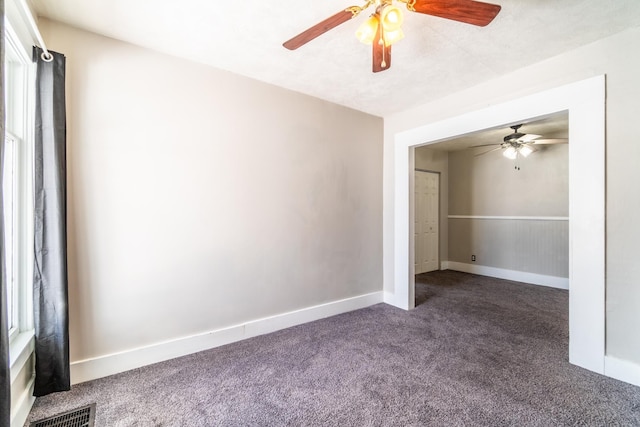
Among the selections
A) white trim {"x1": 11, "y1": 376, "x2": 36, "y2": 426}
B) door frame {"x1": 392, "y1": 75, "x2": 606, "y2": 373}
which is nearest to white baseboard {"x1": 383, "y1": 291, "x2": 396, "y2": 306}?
door frame {"x1": 392, "y1": 75, "x2": 606, "y2": 373}

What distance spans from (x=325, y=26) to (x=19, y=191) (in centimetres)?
214

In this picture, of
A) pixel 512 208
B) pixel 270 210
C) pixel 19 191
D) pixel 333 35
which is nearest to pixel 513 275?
pixel 512 208

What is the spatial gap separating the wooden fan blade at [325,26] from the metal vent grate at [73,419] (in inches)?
99.5

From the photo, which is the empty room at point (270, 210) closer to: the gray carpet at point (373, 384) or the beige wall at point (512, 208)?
the gray carpet at point (373, 384)

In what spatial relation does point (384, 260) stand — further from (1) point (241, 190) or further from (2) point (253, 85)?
(2) point (253, 85)

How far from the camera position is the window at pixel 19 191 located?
172 cm

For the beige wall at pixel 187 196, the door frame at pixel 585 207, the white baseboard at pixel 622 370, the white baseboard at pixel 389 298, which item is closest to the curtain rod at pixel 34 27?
the beige wall at pixel 187 196

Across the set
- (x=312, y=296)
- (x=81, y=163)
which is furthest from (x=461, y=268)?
(x=81, y=163)

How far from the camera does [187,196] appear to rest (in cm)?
242

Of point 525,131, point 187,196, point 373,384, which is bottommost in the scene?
point 373,384

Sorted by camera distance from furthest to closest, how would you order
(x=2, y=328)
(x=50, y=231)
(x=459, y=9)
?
(x=50, y=231), (x=459, y=9), (x=2, y=328)

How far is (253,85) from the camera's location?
2750 mm

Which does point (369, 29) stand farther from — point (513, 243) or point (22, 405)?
point (513, 243)

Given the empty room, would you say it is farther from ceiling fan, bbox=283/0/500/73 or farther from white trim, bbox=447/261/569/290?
white trim, bbox=447/261/569/290
